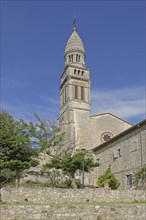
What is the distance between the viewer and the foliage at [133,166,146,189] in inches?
1019

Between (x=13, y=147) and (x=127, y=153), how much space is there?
1169 cm

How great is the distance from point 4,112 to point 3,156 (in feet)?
14.8

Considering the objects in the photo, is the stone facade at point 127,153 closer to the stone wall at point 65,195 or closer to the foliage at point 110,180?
the foliage at point 110,180

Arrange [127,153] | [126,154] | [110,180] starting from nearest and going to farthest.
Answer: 1. [127,153]
2. [126,154]
3. [110,180]

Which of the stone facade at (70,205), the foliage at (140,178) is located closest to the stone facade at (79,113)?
the foliage at (140,178)

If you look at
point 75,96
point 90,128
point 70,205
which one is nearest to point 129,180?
point 70,205

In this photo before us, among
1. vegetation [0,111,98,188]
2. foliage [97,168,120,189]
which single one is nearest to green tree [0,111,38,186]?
vegetation [0,111,98,188]

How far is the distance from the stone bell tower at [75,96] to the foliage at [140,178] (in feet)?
54.8

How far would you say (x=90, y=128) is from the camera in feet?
157

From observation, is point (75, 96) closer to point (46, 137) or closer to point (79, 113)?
point (79, 113)

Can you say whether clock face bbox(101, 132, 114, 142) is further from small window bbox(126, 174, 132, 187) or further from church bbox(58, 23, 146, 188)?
small window bbox(126, 174, 132, 187)

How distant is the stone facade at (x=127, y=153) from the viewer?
27078mm

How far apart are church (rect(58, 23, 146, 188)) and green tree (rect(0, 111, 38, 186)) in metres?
9.60

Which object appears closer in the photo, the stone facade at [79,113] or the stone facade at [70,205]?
the stone facade at [70,205]
